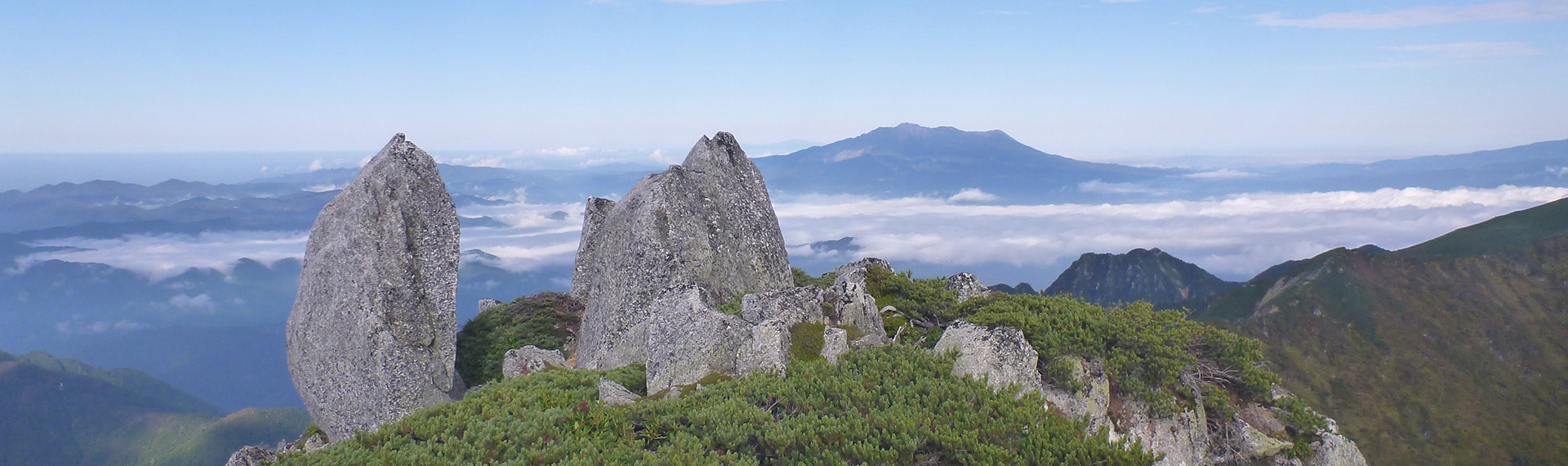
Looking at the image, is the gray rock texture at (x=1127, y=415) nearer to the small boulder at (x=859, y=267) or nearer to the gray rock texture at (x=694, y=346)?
the gray rock texture at (x=694, y=346)

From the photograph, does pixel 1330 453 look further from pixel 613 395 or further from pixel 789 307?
pixel 613 395

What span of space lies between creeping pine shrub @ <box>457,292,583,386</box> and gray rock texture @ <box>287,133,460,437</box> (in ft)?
12.2

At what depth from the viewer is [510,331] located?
33.8m

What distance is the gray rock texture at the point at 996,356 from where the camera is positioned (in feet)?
54.0

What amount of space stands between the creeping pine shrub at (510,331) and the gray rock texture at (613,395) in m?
16.4

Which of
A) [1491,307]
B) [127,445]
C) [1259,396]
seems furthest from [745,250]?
[127,445]

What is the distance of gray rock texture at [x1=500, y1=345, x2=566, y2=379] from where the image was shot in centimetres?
2631

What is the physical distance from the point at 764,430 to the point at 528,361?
Result: 15868mm

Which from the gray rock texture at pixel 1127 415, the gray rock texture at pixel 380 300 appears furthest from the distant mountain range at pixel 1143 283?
the gray rock texture at pixel 380 300

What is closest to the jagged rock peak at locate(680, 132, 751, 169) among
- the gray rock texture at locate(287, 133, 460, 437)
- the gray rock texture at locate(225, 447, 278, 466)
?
the gray rock texture at locate(287, 133, 460, 437)

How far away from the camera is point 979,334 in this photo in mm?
17094

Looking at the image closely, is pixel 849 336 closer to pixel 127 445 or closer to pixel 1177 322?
pixel 1177 322

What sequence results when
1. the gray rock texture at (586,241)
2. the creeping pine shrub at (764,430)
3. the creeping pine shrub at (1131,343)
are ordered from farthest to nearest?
the gray rock texture at (586,241) → the creeping pine shrub at (1131,343) → the creeping pine shrub at (764,430)

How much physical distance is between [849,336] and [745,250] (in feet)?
40.8
